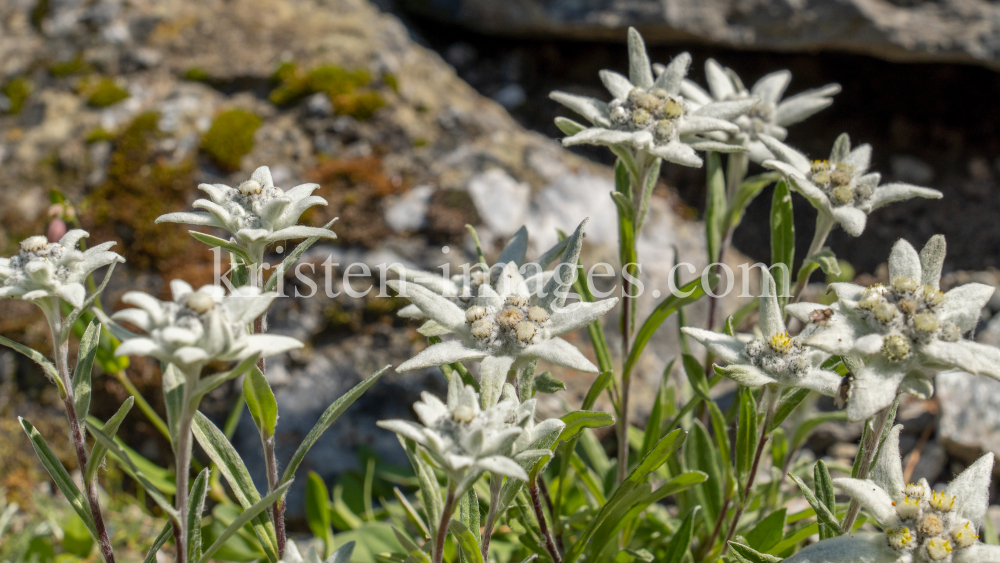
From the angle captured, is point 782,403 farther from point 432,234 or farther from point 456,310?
point 432,234

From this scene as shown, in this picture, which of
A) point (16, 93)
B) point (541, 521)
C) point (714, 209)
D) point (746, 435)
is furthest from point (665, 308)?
point (16, 93)

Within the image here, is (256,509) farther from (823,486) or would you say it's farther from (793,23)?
(793,23)

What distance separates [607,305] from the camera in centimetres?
Answer: 183

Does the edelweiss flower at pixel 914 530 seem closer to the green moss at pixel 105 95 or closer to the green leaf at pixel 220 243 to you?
the green leaf at pixel 220 243

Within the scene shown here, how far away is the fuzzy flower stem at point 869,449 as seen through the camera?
1.77m

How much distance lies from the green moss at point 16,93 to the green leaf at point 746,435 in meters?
4.92

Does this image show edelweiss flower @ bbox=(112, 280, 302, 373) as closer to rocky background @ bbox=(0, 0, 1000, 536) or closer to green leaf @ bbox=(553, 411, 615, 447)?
green leaf @ bbox=(553, 411, 615, 447)

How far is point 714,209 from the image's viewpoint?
9.12 feet

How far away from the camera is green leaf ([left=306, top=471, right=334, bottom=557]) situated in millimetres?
2896

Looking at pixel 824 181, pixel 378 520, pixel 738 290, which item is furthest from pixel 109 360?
pixel 738 290

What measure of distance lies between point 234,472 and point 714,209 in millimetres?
2041

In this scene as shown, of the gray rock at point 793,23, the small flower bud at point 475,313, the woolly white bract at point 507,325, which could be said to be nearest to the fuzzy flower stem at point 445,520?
the woolly white bract at point 507,325

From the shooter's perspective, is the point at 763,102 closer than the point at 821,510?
No

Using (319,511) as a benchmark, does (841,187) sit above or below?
above
